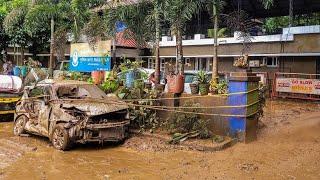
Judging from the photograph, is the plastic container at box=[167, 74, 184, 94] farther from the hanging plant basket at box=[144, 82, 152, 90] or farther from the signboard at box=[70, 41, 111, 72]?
the signboard at box=[70, 41, 111, 72]

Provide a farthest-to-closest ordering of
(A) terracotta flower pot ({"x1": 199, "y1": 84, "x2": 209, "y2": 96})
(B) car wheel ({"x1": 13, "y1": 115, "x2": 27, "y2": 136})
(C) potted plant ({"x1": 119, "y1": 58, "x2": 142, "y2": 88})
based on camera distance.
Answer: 1. (C) potted plant ({"x1": 119, "y1": 58, "x2": 142, "y2": 88})
2. (B) car wheel ({"x1": 13, "y1": 115, "x2": 27, "y2": 136})
3. (A) terracotta flower pot ({"x1": 199, "y1": 84, "x2": 209, "y2": 96})

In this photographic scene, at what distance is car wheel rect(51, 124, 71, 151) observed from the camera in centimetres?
988

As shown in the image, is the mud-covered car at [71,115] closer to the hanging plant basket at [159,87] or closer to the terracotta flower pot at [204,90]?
the hanging plant basket at [159,87]

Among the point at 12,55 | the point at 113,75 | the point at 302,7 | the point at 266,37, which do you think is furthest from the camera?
the point at 12,55

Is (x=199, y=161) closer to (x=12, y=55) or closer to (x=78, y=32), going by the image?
(x=78, y=32)

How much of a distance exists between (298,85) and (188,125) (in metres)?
10.4

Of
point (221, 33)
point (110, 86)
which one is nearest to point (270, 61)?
point (221, 33)

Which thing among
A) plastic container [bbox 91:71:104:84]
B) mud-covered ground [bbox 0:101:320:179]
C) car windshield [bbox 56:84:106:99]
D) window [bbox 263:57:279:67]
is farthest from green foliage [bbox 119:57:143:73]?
window [bbox 263:57:279:67]

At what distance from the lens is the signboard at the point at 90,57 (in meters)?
20.4

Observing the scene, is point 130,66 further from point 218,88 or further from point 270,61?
point 270,61

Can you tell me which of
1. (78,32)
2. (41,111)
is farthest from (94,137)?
(78,32)

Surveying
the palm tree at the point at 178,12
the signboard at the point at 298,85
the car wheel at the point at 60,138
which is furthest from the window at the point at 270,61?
the car wheel at the point at 60,138

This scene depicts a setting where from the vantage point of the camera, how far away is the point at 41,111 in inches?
440

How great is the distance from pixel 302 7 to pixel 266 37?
20.9ft
